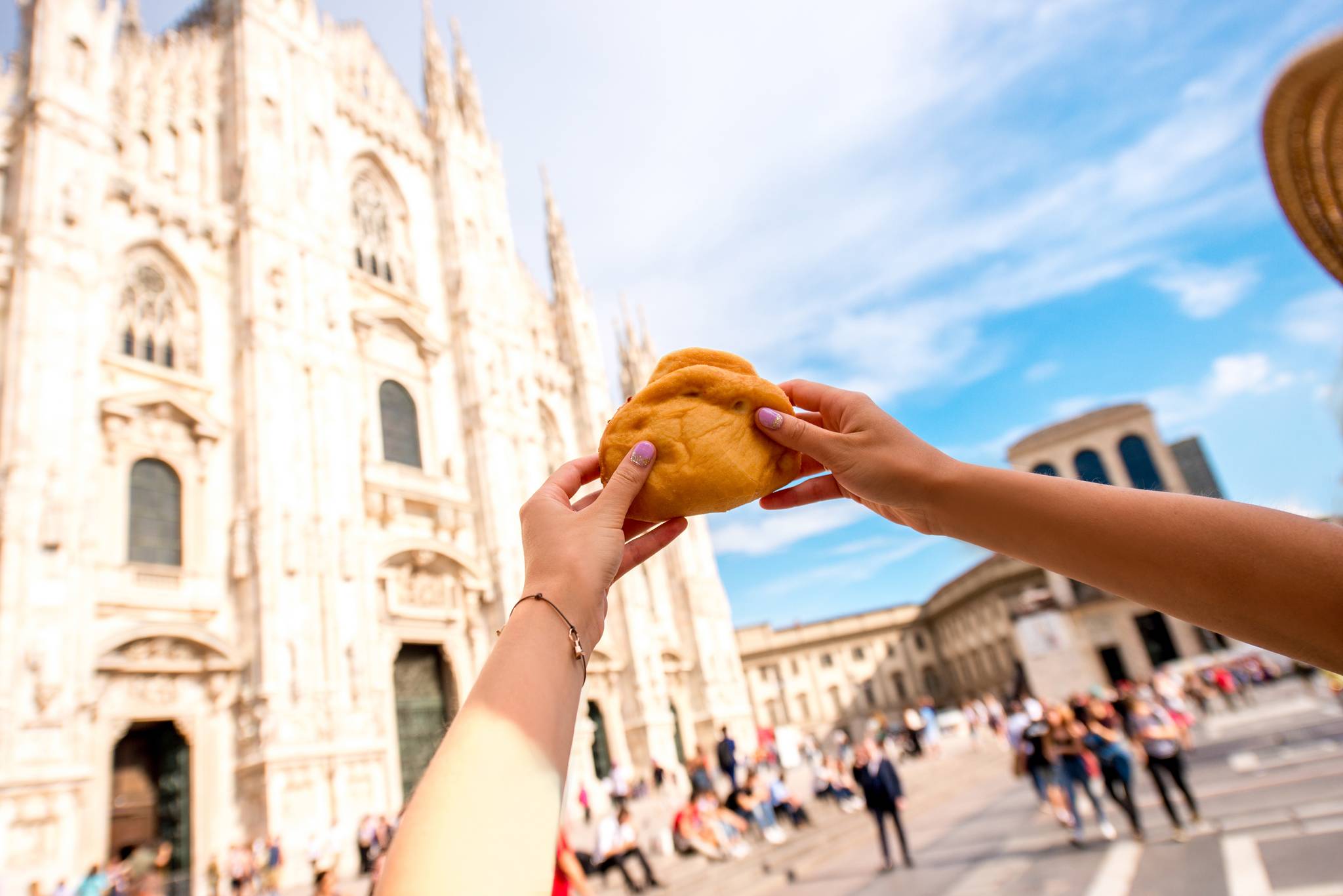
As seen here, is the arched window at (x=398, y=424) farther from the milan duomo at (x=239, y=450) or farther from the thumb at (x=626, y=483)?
the thumb at (x=626, y=483)

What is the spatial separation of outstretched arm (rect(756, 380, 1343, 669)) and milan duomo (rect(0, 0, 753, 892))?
13354 mm

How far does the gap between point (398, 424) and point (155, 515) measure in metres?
6.39

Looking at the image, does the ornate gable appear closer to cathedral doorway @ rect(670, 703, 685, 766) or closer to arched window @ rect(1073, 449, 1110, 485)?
cathedral doorway @ rect(670, 703, 685, 766)

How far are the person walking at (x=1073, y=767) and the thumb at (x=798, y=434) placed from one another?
8.71 metres

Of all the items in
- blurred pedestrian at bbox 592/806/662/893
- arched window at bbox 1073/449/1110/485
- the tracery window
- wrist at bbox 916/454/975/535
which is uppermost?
the tracery window

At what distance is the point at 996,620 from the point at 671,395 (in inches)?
1906

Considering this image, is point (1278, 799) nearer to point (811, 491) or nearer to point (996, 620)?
point (811, 491)

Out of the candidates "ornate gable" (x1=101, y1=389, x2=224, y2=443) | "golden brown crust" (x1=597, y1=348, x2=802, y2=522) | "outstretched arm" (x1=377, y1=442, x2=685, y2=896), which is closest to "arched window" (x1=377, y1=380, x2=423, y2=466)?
"ornate gable" (x1=101, y1=389, x2=224, y2=443)

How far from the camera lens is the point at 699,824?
39.6 feet

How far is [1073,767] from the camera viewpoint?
874 cm

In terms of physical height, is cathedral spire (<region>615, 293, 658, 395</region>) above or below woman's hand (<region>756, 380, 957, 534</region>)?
above

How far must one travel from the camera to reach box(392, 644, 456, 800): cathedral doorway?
16234mm

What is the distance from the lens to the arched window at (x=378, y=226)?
68.1 feet

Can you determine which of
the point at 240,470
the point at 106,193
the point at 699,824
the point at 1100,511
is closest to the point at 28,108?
the point at 106,193
